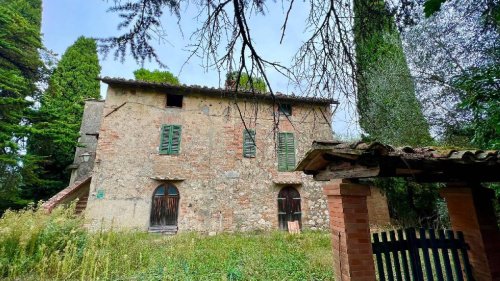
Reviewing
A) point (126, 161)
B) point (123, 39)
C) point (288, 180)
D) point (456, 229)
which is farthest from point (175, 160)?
point (456, 229)

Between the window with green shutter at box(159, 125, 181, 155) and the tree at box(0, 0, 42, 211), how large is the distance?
568cm

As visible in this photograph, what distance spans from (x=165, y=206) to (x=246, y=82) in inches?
339

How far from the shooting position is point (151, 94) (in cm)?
1070

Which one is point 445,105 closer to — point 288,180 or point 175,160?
point 288,180

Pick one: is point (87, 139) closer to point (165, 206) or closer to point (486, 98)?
point (165, 206)

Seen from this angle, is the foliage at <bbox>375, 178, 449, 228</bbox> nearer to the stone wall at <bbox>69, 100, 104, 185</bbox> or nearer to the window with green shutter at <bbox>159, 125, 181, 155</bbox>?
the window with green shutter at <bbox>159, 125, 181, 155</bbox>

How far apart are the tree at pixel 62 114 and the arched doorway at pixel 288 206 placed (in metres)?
10.1

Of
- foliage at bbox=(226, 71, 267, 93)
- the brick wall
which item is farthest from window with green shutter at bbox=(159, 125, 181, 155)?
the brick wall

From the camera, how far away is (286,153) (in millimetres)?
11250

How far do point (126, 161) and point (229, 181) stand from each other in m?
4.35

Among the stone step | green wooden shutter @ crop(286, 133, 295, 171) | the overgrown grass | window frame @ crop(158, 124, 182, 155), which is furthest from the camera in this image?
green wooden shutter @ crop(286, 133, 295, 171)

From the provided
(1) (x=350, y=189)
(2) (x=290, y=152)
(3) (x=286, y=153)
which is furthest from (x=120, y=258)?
(2) (x=290, y=152)

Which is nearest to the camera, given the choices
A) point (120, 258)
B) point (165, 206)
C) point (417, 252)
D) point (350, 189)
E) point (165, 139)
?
point (350, 189)

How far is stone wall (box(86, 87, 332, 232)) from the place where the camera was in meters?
9.53
